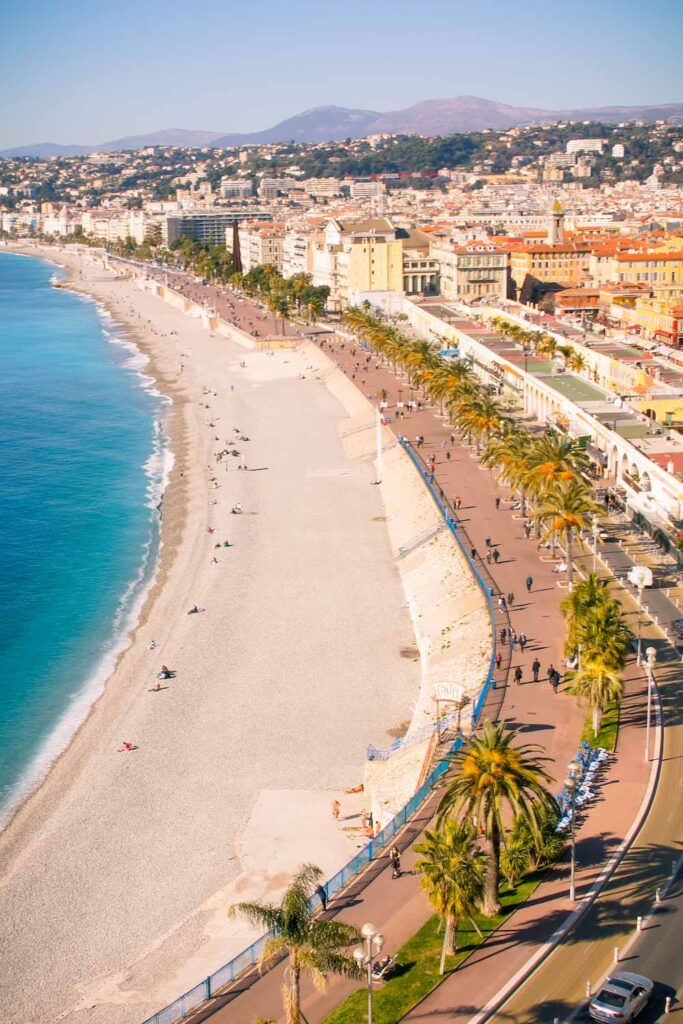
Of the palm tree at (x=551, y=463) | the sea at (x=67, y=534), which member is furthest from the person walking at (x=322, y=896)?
the palm tree at (x=551, y=463)

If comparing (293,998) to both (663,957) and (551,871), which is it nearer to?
(663,957)

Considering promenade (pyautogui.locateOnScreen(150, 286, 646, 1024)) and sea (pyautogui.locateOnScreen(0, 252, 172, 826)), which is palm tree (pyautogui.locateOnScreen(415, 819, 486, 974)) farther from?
sea (pyautogui.locateOnScreen(0, 252, 172, 826))

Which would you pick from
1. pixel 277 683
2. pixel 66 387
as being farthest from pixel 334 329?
pixel 277 683

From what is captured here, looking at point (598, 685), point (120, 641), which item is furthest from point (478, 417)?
point (598, 685)

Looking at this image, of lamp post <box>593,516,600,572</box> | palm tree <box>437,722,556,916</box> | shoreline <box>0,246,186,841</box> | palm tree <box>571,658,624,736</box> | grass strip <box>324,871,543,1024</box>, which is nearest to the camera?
grass strip <box>324,871,543,1024</box>

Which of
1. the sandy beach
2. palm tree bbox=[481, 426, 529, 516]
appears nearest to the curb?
the sandy beach

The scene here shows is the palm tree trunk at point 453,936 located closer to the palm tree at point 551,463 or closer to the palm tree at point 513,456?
the palm tree at point 551,463

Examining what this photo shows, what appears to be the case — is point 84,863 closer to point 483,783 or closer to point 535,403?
point 483,783

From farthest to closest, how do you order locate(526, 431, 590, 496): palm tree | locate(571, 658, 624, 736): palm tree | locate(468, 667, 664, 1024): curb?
locate(526, 431, 590, 496): palm tree < locate(571, 658, 624, 736): palm tree < locate(468, 667, 664, 1024): curb
